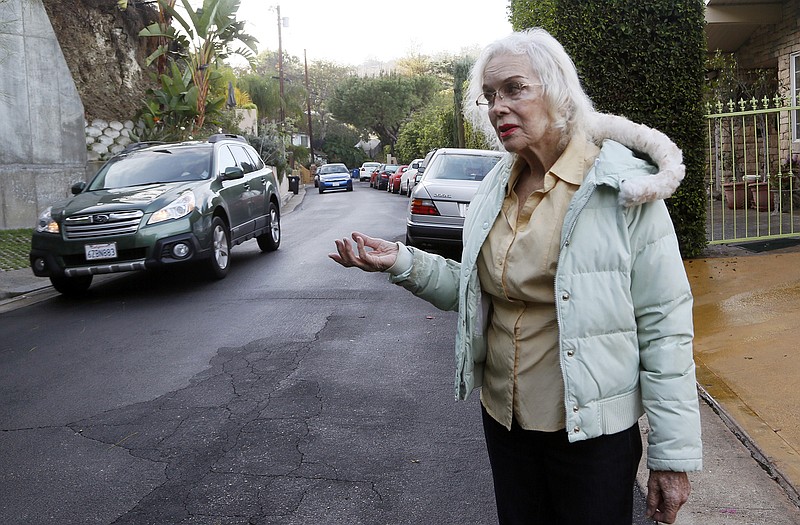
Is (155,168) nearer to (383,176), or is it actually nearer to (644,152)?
(644,152)

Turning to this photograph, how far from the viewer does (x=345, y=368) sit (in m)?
6.25

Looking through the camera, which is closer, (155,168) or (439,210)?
(155,168)

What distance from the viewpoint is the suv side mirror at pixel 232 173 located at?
35.8ft

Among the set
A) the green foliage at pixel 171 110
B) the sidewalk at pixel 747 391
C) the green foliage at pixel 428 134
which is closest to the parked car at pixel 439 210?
the sidewalk at pixel 747 391

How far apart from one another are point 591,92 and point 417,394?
521cm

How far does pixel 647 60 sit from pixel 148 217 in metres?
5.91

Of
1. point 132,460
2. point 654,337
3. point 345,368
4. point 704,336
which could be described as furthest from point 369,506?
point 704,336

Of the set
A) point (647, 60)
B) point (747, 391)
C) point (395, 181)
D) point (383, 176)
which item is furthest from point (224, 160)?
point (383, 176)

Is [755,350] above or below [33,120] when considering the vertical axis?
below

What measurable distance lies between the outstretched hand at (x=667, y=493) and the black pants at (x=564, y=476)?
64 mm

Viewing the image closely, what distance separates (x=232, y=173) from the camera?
36.0 ft

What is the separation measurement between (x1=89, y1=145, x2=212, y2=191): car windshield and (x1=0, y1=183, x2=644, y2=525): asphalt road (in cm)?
211

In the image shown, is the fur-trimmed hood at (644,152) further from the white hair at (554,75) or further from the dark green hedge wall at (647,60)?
the dark green hedge wall at (647,60)

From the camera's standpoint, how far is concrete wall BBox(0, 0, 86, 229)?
17125 mm
